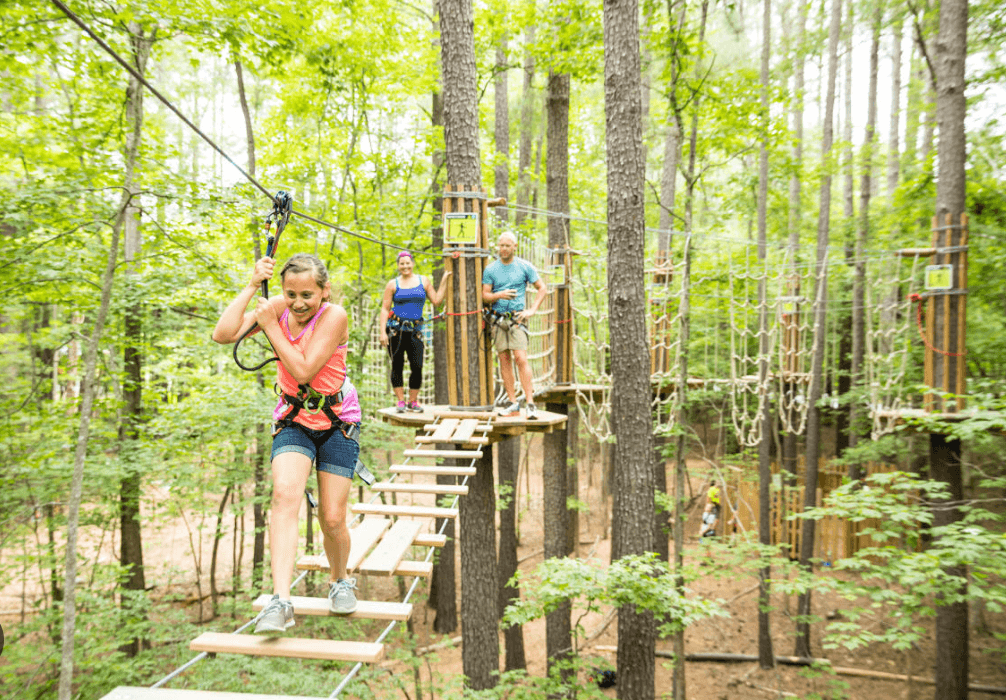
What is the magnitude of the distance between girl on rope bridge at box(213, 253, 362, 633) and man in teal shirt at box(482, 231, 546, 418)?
7.26 ft

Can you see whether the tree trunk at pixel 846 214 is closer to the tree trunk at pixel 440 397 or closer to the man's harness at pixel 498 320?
the man's harness at pixel 498 320

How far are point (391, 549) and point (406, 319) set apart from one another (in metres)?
2.06

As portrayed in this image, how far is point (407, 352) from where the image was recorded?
166 inches

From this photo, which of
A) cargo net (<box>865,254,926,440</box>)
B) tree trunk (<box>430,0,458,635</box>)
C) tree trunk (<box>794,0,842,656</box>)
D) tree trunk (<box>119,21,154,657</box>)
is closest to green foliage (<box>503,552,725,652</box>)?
tree trunk (<box>430,0,458,635</box>)

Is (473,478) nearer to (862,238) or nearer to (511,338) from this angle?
(511,338)

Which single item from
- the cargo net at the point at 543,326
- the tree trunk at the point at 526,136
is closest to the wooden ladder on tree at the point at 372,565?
the cargo net at the point at 543,326

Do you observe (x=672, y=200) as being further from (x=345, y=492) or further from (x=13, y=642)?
(x=13, y=642)

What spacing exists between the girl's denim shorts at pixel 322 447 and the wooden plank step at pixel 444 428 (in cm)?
146

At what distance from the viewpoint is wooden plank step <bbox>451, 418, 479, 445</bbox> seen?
342 cm

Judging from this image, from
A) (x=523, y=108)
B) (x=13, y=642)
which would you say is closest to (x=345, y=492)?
(x=13, y=642)

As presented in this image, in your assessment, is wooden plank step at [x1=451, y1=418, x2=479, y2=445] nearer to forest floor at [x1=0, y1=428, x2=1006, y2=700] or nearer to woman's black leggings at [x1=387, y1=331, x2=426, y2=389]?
woman's black leggings at [x1=387, y1=331, x2=426, y2=389]

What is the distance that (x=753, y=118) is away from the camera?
5.73m

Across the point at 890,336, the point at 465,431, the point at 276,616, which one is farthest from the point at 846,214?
the point at 276,616

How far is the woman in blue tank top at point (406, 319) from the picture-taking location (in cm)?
403
